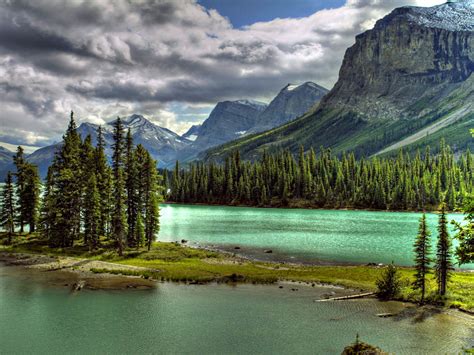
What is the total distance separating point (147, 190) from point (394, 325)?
53.7m

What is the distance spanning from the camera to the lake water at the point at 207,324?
32.0 metres

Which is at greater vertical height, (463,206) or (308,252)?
(463,206)

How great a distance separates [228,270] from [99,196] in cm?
2975

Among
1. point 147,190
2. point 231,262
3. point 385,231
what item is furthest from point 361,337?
point 385,231

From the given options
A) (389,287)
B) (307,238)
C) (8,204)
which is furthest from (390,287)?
(8,204)

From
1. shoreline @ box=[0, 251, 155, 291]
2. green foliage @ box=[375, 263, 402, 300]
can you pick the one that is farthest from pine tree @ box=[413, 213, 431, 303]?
shoreline @ box=[0, 251, 155, 291]

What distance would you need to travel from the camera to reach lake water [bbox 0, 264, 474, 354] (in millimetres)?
32031

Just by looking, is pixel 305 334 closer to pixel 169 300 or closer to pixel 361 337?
pixel 361 337

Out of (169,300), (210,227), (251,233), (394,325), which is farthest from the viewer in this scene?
(210,227)

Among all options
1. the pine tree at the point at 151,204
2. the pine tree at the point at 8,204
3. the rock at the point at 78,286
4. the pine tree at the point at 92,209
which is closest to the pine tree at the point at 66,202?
the pine tree at the point at 92,209

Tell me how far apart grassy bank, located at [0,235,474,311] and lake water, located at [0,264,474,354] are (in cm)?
605

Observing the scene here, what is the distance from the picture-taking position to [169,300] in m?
44.7

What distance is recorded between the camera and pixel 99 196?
7481cm

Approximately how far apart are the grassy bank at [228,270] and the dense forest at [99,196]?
311cm
